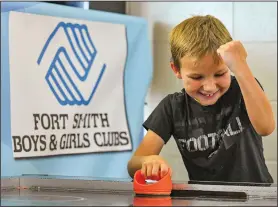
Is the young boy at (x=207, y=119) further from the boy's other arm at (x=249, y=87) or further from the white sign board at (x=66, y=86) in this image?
the white sign board at (x=66, y=86)

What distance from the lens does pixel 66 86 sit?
158 centimetres

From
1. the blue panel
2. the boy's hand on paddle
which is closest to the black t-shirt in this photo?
the boy's hand on paddle

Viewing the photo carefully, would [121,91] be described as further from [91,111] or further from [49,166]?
[49,166]

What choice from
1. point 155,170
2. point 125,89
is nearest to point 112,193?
point 155,170

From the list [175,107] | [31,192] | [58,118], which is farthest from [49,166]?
[31,192]

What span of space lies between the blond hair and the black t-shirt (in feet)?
0.21

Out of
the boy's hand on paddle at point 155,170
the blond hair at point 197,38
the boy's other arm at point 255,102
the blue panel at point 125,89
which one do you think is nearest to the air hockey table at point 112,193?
the boy's hand on paddle at point 155,170

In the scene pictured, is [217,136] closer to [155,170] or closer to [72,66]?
[155,170]

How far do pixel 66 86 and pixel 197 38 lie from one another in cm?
68

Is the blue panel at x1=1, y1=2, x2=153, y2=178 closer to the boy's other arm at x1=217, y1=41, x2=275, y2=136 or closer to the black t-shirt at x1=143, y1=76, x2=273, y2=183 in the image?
the black t-shirt at x1=143, y1=76, x2=273, y2=183

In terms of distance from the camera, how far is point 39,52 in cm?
152

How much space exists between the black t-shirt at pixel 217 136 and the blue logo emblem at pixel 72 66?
58cm

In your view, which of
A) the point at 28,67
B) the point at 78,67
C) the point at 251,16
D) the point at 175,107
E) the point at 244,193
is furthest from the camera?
the point at 251,16

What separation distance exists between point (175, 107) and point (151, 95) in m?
0.78
